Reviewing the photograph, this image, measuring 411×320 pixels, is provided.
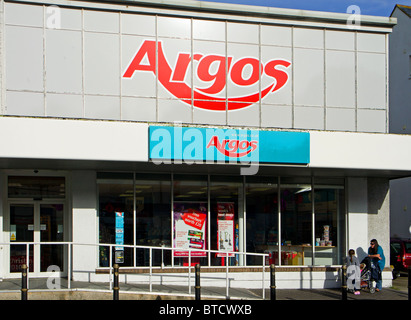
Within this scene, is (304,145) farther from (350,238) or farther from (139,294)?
(139,294)

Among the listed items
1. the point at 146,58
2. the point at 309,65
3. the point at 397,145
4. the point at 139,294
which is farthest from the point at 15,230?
the point at 397,145

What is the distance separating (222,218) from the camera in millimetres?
16828

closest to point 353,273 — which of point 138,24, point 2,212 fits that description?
point 138,24

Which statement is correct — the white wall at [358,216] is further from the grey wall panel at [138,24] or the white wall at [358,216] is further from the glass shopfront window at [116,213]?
the grey wall panel at [138,24]

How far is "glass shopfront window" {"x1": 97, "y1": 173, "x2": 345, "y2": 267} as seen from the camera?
16.0 meters

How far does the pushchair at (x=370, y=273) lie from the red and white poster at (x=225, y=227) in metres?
3.80

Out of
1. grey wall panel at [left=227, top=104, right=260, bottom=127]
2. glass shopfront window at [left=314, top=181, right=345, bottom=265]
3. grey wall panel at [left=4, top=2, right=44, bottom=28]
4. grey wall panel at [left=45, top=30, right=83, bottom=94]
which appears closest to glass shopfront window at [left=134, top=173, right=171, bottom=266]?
grey wall panel at [left=227, top=104, right=260, bottom=127]

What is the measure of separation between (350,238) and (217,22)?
7.63 metres

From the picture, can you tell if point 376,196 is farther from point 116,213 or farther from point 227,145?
point 116,213

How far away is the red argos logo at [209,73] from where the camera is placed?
52.4ft

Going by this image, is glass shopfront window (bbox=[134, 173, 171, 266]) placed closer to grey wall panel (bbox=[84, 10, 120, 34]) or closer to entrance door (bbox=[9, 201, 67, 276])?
entrance door (bbox=[9, 201, 67, 276])

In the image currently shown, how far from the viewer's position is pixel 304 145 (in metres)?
15.4

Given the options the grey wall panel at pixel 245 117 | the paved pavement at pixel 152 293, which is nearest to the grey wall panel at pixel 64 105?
the grey wall panel at pixel 245 117

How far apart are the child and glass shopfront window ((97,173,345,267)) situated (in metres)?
1.59
